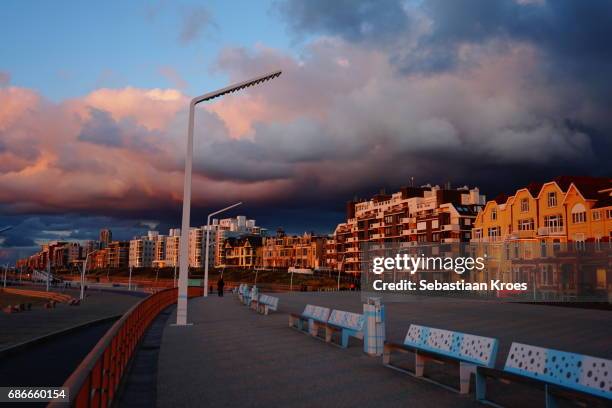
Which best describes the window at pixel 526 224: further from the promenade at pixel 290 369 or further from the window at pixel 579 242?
the promenade at pixel 290 369

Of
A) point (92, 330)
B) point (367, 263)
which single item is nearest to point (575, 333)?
point (92, 330)

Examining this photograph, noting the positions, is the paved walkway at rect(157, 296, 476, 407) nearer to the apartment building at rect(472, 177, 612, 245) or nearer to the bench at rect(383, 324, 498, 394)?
the bench at rect(383, 324, 498, 394)

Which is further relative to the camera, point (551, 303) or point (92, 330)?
point (551, 303)

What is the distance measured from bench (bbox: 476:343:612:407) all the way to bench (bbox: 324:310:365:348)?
5.24 metres

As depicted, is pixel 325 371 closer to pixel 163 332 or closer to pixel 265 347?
pixel 265 347

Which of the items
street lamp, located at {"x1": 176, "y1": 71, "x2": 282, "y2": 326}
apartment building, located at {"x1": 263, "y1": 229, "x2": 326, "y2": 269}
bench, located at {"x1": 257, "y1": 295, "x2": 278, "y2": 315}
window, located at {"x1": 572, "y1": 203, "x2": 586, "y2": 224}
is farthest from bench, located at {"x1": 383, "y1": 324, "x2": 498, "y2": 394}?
apartment building, located at {"x1": 263, "y1": 229, "x2": 326, "y2": 269}

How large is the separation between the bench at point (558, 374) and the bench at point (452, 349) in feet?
1.33

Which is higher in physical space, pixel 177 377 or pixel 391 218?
pixel 391 218

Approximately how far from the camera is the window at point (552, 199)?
5344cm

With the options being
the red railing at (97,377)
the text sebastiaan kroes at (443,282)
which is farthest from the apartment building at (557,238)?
the red railing at (97,377)

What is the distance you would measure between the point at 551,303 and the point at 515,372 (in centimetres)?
3273

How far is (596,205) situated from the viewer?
48.8 metres

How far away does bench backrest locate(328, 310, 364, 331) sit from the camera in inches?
523

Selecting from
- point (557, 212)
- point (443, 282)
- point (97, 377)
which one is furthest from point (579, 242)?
point (97, 377)
